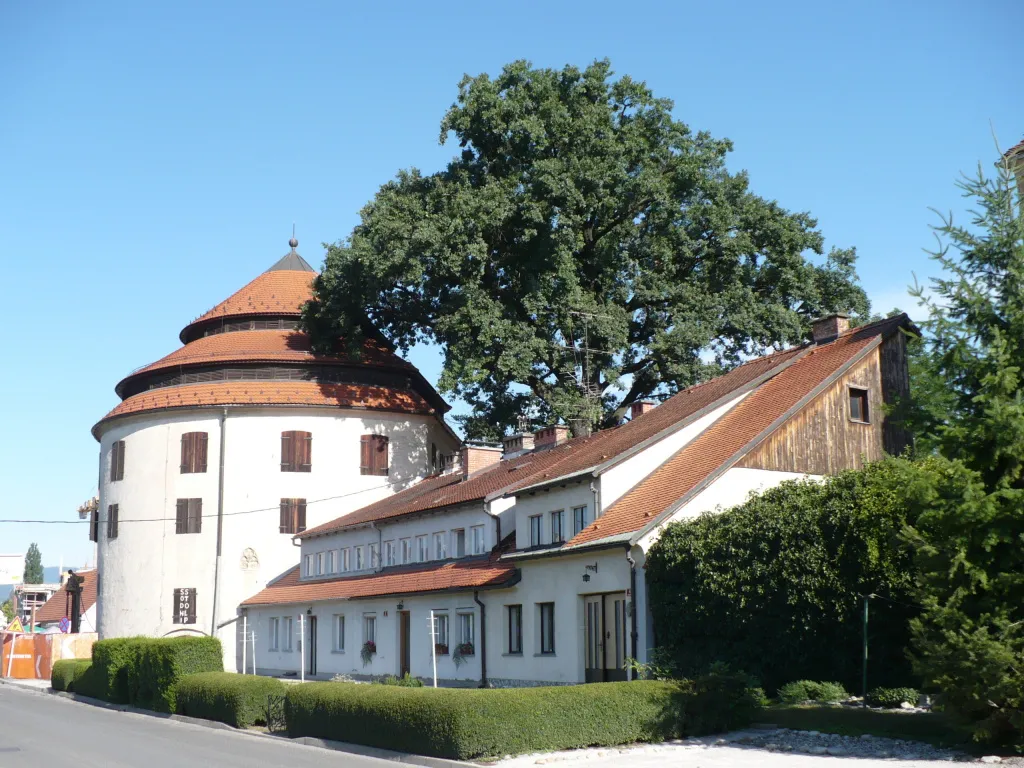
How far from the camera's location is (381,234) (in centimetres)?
4734

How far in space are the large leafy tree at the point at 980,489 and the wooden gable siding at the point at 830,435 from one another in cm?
1134

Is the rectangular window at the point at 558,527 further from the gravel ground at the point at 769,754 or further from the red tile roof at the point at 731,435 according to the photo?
the gravel ground at the point at 769,754

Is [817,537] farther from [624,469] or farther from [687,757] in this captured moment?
[624,469]

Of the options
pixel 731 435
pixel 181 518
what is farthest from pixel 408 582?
pixel 181 518

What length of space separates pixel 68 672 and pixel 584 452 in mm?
21830

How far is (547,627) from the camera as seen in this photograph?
29078mm

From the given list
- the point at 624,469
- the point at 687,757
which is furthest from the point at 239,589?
the point at 687,757

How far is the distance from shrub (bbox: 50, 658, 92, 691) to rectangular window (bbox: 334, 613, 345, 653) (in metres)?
8.49

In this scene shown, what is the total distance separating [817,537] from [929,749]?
5.86 metres

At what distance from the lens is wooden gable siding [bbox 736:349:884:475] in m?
28.5

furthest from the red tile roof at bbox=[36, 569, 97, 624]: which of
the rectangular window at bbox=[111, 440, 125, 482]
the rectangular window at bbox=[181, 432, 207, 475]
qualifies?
the rectangular window at bbox=[181, 432, 207, 475]

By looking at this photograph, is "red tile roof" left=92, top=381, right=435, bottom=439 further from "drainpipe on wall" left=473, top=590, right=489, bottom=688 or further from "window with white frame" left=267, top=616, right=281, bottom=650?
"drainpipe on wall" left=473, top=590, right=489, bottom=688

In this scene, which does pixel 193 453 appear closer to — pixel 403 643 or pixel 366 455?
pixel 366 455

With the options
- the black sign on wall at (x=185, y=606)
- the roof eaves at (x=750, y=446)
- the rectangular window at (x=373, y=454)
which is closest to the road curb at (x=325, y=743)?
the roof eaves at (x=750, y=446)
